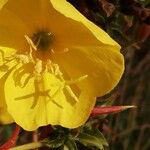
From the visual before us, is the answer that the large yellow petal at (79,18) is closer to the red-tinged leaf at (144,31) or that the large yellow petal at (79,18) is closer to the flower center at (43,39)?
the flower center at (43,39)

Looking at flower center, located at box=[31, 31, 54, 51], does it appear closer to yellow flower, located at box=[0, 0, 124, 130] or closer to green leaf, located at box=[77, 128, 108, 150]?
yellow flower, located at box=[0, 0, 124, 130]

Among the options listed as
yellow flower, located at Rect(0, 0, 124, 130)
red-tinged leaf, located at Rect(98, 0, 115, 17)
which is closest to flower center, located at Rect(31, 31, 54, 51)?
yellow flower, located at Rect(0, 0, 124, 130)

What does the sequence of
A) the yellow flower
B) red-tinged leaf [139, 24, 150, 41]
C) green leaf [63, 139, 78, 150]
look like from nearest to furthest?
the yellow flower
green leaf [63, 139, 78, 150]
red-tinged leaf [139, 24, 150, 41]

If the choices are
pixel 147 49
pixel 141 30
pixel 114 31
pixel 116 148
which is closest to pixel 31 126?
pixel 114 31

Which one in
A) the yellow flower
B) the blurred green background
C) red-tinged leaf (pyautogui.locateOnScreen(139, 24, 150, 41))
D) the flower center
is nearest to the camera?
the yellow flower

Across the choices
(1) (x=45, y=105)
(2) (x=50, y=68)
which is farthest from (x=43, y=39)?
(1) (x=45, y=105)

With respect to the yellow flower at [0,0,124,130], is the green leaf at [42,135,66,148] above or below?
below

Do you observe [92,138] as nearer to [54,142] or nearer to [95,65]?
[54,142]
